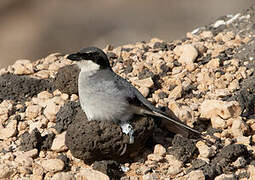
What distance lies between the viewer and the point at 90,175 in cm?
617

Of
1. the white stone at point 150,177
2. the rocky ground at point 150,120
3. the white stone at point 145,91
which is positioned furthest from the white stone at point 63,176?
the white stone at point 145,91

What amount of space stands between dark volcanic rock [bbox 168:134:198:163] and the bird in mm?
180

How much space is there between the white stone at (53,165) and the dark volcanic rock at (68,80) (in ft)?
4.45

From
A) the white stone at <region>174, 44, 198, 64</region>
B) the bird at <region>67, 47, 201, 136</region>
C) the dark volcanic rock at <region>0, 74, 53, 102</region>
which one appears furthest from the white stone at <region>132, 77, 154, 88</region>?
the dark volcanic rock at <region>0, 74, 53, 102</region>

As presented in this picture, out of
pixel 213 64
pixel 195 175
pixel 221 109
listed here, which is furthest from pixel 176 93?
pixel 195 175

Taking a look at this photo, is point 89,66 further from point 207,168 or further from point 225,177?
point 225,177

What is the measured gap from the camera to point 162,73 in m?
8.06

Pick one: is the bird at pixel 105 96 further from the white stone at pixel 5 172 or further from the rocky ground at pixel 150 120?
the white stone at pixel 5 172

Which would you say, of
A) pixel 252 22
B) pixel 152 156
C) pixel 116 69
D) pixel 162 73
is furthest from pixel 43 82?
pixel 252 22

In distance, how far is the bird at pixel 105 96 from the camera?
645cm

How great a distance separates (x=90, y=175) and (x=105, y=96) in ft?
2.91

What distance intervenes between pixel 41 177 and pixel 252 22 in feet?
15.9

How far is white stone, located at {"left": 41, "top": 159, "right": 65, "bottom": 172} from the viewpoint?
6344 millimetres

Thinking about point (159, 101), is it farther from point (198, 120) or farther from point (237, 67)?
point (237, 67)
